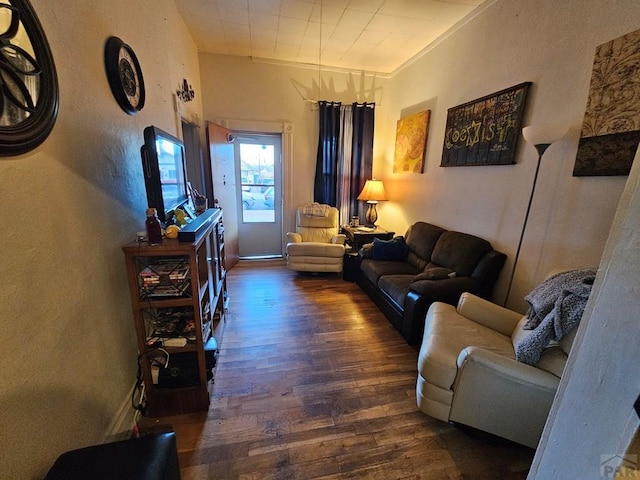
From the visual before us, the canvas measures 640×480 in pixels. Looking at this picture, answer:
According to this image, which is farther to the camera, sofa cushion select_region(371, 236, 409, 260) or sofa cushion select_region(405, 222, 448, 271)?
sofa cushion select_region(371, 236, 409, 260)

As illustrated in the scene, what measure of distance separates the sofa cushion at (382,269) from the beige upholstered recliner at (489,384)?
118 cm

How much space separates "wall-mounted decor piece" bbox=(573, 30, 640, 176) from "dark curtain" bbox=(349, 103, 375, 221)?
8.94 ft

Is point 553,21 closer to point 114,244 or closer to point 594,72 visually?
point 594,72

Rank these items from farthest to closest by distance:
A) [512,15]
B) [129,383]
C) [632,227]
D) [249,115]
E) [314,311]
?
[249,115] < [314,311] < [512,15] < [129,383] < [632,227]

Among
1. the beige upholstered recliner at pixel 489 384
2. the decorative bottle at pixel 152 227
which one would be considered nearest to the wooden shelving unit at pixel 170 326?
the decorative bottle at pixel 152 227

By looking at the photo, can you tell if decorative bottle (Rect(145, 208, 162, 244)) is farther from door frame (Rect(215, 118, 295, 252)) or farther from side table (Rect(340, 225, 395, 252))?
door frame (Rect(215, 118, 295, 252))

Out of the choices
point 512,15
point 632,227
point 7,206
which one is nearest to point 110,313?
point 7,206

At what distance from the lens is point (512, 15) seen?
204cm

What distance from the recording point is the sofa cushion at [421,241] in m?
2.88

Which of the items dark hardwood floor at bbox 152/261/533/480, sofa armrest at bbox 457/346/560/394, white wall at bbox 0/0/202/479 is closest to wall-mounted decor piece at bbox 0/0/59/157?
white wall at bbox 0/0/202/479

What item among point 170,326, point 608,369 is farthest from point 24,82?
point 608,369

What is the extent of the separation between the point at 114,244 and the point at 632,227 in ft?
6.55

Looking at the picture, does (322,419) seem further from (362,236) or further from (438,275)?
(362,236)

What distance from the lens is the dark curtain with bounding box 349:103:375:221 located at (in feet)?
13.0
